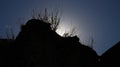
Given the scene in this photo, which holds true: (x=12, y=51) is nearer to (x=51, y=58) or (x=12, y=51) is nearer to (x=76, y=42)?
(x=51, y=58)

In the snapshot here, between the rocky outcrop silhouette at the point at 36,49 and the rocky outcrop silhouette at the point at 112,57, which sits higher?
the rocky outcrop silhouette at the point at 36,49

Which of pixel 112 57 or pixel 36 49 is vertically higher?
pixel 36 49

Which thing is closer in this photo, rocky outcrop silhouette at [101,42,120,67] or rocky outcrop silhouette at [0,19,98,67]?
rocky outcrop silhouette at [0,19,98,67]

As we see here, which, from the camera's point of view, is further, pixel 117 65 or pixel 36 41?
pixel 117 65

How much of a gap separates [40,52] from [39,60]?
0.39 metres

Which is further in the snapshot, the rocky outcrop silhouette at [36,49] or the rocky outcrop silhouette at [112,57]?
the rocky outcrop silhouette at [112,57]

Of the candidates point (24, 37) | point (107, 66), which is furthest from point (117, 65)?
point (24, 37)

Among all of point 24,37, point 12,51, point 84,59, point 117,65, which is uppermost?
point 24,37

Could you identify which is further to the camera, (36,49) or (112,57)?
(112,57)

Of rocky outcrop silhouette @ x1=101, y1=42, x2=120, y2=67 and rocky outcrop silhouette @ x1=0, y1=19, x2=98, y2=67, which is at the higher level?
rocky outcrop silhouette @ x1=0, y1=19, x2=98, y2=67

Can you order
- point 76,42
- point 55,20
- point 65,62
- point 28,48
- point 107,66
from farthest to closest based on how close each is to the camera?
point 55,20 → point 107,66 → point 76,42 → point 65,62 → point 28,48

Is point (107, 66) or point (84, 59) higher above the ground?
point (84, 59)

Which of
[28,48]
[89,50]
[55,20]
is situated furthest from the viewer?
[55,20]

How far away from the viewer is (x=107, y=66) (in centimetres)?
1705
